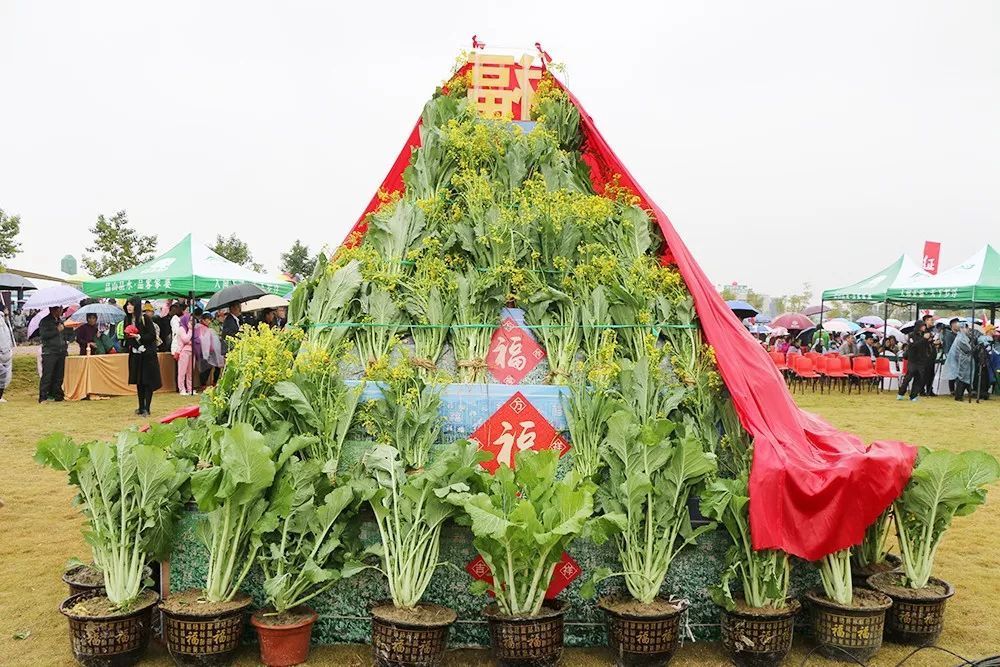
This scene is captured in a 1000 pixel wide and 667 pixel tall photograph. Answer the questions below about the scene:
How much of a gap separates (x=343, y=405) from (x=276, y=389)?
39 cm

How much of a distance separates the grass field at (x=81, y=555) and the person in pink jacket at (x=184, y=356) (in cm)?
201

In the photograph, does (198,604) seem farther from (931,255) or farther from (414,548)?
(931,255)

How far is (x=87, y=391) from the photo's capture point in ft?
47.8

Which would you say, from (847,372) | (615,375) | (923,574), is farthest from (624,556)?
(847,372)

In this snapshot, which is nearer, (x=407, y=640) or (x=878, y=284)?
(x=407, y=640)

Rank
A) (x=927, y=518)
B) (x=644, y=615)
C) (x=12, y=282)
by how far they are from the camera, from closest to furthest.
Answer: (x=644, y=615) < (x=927, y=518) < (x=12, y=282)

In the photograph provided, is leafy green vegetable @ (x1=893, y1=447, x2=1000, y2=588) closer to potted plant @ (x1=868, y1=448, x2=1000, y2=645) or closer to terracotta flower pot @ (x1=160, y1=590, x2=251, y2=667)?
potted plant @ (x1=868, y1=448, x2=1000, y2=645)

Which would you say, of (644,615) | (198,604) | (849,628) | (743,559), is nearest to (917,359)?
(849,628)

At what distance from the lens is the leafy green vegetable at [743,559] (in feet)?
13.1

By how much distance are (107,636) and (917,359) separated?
54.0 feet

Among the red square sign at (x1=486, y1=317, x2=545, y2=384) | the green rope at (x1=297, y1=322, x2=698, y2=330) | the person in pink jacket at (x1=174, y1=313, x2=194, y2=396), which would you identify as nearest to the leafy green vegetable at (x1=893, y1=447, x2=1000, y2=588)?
the green rope at (x1=297, y1=322, x2=698, y2=330)

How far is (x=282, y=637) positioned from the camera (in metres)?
3.81

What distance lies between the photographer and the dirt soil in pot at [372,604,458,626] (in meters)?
3.75

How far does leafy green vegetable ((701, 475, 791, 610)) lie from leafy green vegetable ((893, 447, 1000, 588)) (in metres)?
0.82
